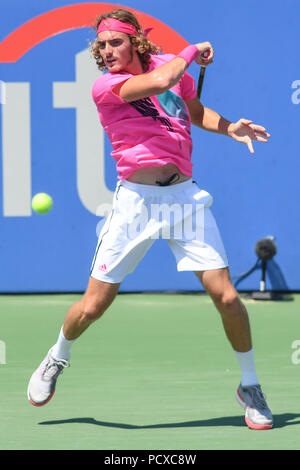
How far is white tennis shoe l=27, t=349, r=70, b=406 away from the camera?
4309mm

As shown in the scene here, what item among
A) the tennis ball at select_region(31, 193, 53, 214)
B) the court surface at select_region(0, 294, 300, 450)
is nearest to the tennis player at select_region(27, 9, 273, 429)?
the court surface at select_region(0, 294, 300, 450)

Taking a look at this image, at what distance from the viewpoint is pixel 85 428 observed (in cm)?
404

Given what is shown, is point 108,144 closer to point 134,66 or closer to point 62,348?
point 134,66

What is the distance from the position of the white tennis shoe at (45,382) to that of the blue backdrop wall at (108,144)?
3.66 m

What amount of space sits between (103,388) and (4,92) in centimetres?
369

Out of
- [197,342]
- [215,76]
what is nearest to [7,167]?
[215,76]

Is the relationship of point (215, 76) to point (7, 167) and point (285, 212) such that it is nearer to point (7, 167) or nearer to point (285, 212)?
point (285, 212)

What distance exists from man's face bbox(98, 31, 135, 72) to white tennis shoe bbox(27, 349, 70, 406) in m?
1.29

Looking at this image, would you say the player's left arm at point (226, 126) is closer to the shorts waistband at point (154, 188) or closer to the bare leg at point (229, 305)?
the shorts waistband at point (154, 188)

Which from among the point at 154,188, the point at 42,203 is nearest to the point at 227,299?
A: the point at 154,188

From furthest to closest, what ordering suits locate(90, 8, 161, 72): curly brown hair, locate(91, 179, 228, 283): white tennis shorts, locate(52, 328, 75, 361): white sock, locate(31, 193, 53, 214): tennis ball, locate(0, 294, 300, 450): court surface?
1. locate(31, 193, 53, 214): tennis ball
2. locate(52, 328, 75, 361): white sock
3. locate(90, 8, 161, 72): curly brown hair
4. locate(91, 179, 228, 283): white tennis shorts
5. locate(0, 294, 300, 450): court surface

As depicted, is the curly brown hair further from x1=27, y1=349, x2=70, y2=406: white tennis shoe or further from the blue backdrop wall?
the blue backdrop wall

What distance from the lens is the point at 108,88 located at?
13.5 feet

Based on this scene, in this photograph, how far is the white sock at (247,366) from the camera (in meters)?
4.16
